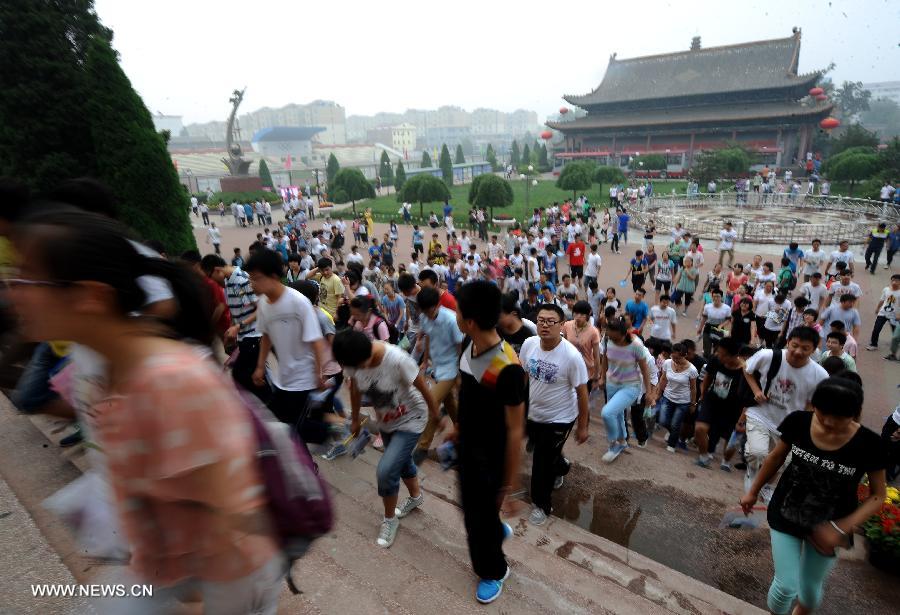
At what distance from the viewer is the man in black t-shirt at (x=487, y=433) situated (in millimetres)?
2549

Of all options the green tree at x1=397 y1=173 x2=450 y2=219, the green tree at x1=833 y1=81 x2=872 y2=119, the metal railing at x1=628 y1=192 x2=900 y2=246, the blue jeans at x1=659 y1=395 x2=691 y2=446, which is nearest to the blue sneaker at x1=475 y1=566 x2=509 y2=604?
the blue jeans at x1=659 y1=395 x2=691 y2=446

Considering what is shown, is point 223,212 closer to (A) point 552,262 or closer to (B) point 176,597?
(A) point 552,262

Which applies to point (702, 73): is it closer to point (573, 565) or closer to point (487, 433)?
point (573, 565)

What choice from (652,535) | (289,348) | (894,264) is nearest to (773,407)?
(652,535)

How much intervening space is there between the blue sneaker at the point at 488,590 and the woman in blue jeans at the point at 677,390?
3.24 metres

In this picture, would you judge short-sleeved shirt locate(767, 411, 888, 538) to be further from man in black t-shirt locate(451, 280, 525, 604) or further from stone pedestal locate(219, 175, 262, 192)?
stone pedestal locate(219, 175, 262, 192)

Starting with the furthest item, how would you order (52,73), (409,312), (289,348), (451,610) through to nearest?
(52,73)
(409,312)
(289,348)
(451,610)

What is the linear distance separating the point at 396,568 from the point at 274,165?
7304cm

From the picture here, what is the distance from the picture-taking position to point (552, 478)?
3.79m

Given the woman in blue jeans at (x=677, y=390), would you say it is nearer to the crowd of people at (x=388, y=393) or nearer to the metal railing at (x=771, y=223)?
the crowd of people at (x=388, y=393)

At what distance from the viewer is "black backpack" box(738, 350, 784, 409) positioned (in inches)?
159

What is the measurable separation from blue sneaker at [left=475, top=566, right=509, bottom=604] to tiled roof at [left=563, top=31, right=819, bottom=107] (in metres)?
53.4

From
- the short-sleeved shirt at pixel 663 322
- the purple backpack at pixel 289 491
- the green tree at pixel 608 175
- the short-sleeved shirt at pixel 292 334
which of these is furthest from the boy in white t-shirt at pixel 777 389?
the green tree at pixel 608 175

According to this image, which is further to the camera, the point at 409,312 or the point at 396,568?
the point at 409,312
